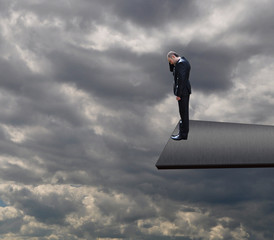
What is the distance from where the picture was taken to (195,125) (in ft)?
80.2

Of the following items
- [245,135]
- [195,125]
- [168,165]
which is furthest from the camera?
[195,125]

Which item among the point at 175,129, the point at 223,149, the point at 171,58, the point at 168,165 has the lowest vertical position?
the point at 168,165

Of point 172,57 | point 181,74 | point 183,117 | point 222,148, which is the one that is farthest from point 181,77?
point 222,148

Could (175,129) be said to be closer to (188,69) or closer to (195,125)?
(195,125)

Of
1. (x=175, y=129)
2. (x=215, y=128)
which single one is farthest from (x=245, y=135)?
(x=175, y=129)

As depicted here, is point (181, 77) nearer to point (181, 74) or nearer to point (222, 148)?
point (181, 74)

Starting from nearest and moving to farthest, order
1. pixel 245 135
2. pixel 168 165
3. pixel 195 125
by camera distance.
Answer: pixel 168 165
pixel 245 135
pixel 195 125

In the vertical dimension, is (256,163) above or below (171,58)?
below

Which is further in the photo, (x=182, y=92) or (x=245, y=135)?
(x=245, y=135)

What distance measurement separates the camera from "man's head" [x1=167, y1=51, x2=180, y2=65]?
21.0 m

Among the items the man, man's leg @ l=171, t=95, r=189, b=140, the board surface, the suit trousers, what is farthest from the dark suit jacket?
the board surface

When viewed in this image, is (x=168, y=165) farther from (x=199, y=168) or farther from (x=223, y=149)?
(x=223, y=149)

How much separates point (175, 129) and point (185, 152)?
3.19 metres

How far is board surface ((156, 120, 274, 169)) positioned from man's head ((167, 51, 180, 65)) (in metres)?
4.09
